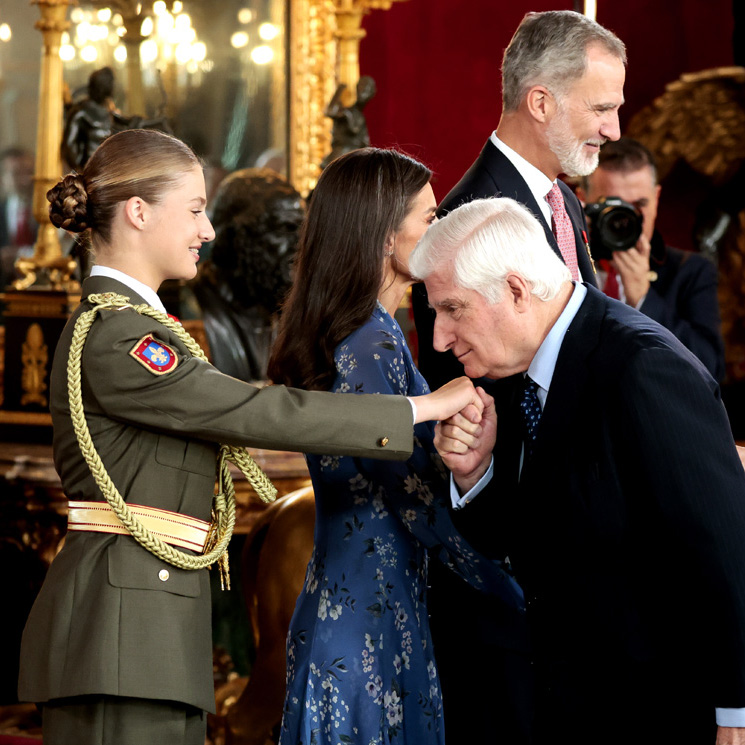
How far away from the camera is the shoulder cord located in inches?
73.0

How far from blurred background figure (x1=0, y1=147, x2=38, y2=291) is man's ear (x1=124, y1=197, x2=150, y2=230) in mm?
3463

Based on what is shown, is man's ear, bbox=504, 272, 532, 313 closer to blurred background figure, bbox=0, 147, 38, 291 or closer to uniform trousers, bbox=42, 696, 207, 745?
uniform trousers, bbox=42, 696, 207, 745

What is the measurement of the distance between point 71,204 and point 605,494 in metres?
0.99

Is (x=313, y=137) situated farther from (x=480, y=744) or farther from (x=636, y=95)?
(x=480, y=744)

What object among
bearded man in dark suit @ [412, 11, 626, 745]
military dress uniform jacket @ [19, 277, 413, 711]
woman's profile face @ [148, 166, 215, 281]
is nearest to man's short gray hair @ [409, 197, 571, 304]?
military dress uniform jacket @ [19, 277, 413, 711]

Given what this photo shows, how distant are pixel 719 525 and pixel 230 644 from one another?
3476 millimetres

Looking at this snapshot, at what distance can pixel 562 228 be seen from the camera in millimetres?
2680

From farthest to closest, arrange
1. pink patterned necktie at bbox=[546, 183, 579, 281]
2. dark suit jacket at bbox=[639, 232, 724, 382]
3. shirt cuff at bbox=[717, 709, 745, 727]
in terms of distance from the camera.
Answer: dark suit jacket at bbox=[639, 232, 724, 382]
pink patterned necktie at bbox=[546, 183, 579, 281]
shirt cuff at bbox=[717, 709, 745, 727]

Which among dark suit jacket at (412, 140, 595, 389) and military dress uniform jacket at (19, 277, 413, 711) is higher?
dark suit jacket at (412, 140, 595, 389)

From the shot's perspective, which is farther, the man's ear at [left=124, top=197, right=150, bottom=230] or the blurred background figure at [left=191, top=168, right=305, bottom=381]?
the blurred background figure at [left=191, top=168, right=305, bottom=381]

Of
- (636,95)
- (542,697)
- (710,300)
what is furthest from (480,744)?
(636,95)

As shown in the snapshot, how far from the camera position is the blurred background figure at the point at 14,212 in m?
5.21

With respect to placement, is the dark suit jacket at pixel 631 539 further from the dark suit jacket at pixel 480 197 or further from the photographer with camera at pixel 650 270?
the photographer with camera at pixel 650 270

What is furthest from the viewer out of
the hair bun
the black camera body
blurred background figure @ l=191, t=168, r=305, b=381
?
blurred background figure @ l=191, t=168, r=305, b=381
